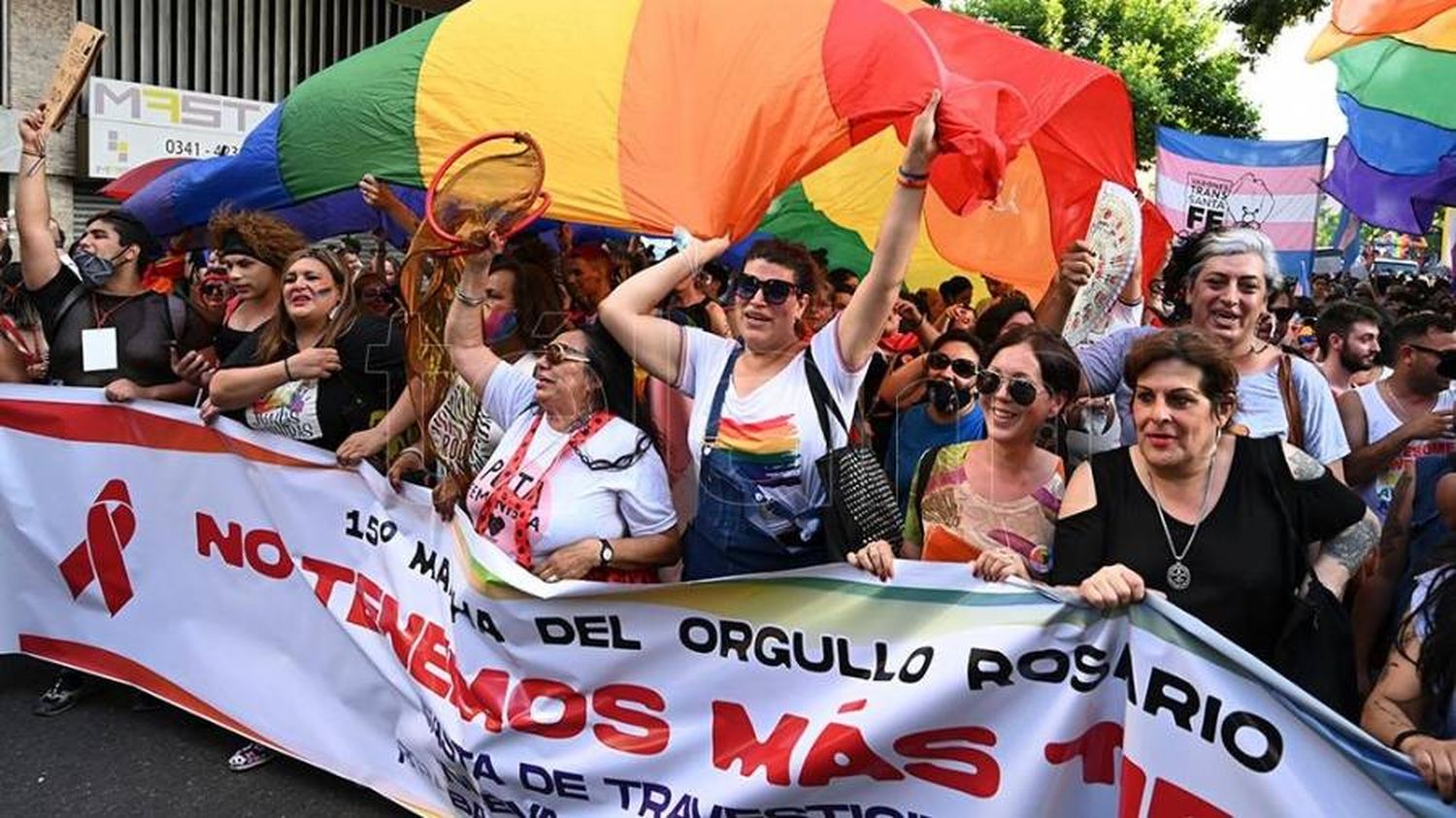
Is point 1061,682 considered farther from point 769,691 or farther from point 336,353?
point 336,353

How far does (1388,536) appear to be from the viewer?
290 cm

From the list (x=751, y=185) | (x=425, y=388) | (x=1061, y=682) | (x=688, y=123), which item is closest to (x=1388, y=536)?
(x=1061, y=682)

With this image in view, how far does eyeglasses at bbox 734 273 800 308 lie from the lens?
9.06 ft

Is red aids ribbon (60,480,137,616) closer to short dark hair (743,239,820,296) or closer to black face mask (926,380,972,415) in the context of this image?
short dark hair (743,239,820,296)

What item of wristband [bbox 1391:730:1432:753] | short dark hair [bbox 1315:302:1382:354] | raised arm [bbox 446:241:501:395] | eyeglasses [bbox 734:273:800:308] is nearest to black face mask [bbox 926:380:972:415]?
eyeglasses [bbox 734:273:800:308]

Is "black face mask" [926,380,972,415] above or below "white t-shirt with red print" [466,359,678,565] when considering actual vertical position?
above

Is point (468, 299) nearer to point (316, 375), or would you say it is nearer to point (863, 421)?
point (316, 375)

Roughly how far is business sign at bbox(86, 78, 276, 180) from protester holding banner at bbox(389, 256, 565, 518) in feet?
39.1

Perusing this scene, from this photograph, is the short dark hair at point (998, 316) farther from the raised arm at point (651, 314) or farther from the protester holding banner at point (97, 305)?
the protester holding banner at point (97, 305)

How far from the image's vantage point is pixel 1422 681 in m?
1.93

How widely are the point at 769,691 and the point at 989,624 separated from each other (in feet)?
1.78

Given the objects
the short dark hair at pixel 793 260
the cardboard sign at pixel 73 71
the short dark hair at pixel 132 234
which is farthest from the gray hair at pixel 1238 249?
the cardboard sign at pixel 73 71

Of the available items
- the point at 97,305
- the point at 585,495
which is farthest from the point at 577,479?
the point at 97,305

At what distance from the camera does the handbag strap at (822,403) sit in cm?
268
